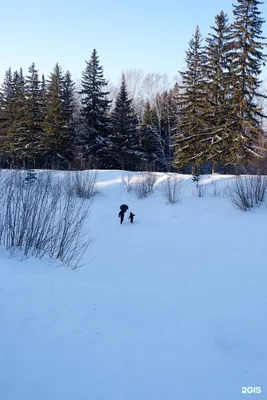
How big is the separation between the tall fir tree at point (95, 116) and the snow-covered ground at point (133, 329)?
69.3 feet

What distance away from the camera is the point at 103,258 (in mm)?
6465

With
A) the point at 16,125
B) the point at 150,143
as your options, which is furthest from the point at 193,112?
the point at 16,125

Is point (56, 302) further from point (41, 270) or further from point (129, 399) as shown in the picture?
point (129, 399)

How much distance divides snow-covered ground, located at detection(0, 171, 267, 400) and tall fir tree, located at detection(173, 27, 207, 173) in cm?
1388

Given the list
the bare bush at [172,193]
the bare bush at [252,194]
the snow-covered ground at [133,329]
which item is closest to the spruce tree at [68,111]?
the bare bush at [172,193]

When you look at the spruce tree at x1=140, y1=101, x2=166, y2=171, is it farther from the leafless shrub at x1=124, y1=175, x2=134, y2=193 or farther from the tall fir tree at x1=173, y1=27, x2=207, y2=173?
the leafless shrub at x1=124, y1=175, x2=134, y2=193

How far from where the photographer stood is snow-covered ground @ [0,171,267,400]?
210cm

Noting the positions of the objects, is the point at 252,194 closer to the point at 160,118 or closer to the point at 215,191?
the point at 215,191

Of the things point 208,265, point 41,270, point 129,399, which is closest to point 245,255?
point 208,265

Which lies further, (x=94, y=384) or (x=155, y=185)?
(x=155, y=185)

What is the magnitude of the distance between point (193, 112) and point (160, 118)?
13.0m

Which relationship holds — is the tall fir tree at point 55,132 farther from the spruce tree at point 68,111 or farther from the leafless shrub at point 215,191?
the leafless shrub at point 215,191

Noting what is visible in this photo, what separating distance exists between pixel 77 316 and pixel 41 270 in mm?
1247

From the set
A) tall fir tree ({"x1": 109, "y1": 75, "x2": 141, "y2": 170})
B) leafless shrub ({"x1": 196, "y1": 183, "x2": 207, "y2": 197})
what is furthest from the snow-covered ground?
tall fir tree ({"x1": 109, "y1": 75, "x2": 141, "y2": 170})
